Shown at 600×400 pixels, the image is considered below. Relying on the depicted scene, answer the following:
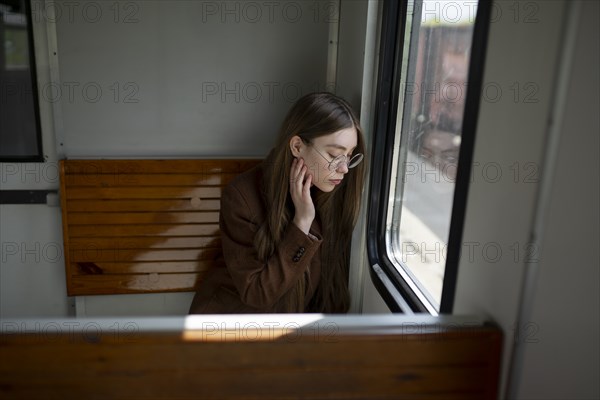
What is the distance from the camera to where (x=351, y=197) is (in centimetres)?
238

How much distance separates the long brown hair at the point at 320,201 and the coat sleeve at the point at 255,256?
55mm

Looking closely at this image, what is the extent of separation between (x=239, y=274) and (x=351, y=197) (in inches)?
21.7

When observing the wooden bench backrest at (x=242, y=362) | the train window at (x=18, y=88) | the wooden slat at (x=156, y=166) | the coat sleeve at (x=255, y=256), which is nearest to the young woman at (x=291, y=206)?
the coat sleeve at (x=255, y=256)

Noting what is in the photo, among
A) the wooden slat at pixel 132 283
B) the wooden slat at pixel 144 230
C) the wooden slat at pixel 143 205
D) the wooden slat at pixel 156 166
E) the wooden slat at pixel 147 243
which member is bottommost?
the wooden slat at pixel 132 283

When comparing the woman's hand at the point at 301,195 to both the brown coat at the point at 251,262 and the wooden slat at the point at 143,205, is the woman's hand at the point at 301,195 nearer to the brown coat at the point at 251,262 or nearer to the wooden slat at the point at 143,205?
the brown coat at the point at 251,262

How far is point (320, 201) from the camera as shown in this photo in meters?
2.37

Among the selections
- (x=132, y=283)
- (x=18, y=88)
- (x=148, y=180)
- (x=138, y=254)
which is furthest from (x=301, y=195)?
(x=18, y=88)

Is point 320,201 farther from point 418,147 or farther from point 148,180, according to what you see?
point 148,180

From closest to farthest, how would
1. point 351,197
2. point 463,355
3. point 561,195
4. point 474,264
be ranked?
point 561,195 → point 463,355 → point 474,264 → point 351,197

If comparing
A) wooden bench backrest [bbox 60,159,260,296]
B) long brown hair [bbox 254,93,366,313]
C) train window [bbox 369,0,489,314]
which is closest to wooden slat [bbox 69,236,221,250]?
wooden bench backrest [bbox 60,159,260,296]

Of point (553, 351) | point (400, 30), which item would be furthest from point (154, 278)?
point (553, 351)

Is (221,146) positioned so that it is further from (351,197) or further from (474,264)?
(474,264)

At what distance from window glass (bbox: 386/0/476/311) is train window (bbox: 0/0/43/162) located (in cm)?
169

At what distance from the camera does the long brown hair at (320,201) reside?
217cm
